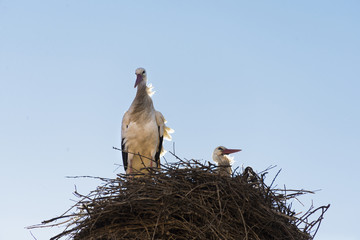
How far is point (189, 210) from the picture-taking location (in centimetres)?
374

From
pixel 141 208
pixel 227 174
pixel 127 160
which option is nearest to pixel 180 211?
pixel 141 208

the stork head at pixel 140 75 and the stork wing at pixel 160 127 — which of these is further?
the stork wing at pixel 160 127

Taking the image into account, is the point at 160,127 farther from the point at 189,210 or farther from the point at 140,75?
the point at 189,210

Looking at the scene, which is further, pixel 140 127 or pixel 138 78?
pixel 138 78

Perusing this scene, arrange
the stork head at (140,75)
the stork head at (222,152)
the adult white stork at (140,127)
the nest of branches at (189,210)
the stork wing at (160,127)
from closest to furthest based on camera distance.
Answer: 1. the nest of branches at (189,210)
2. the adult white stork at (140,127)
3. the stork head at (140,75)
4. the stork wing at (160,127)
5. the stork head at (222,152)

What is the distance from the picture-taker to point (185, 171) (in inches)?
163

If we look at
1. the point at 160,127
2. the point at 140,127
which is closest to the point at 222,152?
the point at 160,127

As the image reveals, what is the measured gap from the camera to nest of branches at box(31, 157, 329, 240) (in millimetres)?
3703

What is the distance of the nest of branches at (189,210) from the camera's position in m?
3.70

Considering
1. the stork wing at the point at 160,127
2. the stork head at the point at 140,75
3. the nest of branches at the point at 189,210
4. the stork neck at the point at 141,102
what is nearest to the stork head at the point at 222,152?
the stork wing at the point at 160,127

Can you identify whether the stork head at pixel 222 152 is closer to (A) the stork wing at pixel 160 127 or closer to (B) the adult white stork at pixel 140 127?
(A) the stork wing at pixel 160 127

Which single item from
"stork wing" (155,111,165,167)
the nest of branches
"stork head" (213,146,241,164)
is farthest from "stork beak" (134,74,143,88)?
the nest of branches

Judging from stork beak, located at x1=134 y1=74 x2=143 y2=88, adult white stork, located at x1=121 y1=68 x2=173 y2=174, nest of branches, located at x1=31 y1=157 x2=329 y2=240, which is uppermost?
stork beak, located at x1=134 y1=74 x2=143 y2=88

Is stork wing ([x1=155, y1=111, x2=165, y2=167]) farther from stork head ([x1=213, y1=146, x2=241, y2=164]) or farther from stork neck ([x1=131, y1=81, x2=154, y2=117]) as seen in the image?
stork head ([x1=213, y1=146, x2=241, y2=164])
